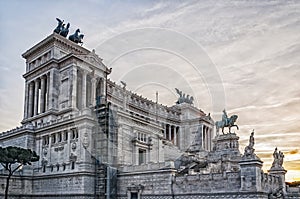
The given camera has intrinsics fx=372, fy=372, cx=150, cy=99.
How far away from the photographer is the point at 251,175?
3722 cm

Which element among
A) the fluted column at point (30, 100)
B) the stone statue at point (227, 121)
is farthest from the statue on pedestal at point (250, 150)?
the fluted column at point (30, 100)

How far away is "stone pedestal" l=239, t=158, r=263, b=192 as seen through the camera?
37.0 metres

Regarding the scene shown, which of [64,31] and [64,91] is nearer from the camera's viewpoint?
[64,91]

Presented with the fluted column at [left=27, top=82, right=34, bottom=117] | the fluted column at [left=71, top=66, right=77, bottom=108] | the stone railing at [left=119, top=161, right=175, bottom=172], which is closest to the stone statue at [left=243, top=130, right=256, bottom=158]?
the stone railing at [left=119, top=161, right=175, bottom=172]

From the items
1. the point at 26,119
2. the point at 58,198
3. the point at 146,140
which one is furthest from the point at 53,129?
the point at 26,119

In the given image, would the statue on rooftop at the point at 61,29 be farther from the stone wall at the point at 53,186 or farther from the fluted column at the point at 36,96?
the stone wall at the point at 53,186

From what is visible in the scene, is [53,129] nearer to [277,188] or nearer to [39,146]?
[39,146]

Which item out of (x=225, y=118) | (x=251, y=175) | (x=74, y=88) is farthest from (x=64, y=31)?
(x=251, y=175)

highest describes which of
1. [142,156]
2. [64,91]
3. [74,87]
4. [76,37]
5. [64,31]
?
[64,31]

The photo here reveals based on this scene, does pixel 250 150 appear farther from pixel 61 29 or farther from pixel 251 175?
pixel 61 29

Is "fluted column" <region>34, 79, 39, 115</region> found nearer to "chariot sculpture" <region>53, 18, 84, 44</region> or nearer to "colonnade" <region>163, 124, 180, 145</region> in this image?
"chariot sculpture" <region>53, 18, 84, 44</region>

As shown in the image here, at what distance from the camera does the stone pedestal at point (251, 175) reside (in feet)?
121

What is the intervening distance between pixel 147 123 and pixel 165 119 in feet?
120

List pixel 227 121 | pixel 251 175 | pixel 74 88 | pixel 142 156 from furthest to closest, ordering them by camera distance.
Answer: pixel 227 121, pixel 74 88, pixel 142 156, pixel 251 175
